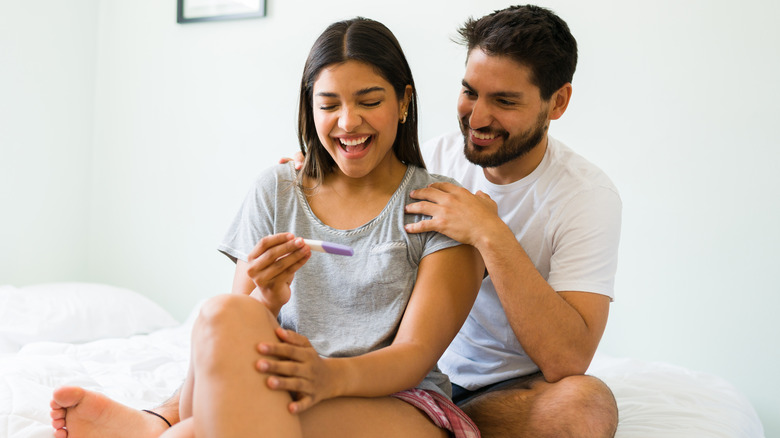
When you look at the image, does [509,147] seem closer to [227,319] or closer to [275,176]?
[275,176]

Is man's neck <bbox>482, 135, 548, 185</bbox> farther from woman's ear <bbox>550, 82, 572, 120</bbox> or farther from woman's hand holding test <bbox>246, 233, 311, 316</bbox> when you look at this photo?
woman's hand holding test <bbox>246, 233, 311, 316</bbox>

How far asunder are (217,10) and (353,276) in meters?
1.85

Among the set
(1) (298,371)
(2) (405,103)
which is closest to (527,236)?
(2) (405,103)

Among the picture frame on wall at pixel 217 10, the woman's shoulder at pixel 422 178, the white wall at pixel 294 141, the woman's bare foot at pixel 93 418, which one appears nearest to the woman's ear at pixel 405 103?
the woman's shoulder at pixel 422 178

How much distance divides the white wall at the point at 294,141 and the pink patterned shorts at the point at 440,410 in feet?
3.80

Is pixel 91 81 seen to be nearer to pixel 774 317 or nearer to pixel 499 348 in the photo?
pixel 499 348

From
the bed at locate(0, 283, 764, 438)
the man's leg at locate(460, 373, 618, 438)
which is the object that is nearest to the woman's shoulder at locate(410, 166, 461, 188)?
the man's leg at locate(460, 373, 618, 438)

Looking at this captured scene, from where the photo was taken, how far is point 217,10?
2758mm

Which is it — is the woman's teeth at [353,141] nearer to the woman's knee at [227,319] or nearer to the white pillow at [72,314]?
the woman's knee at [227,319]

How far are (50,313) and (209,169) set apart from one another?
90 cm

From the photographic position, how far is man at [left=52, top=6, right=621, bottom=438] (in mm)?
1342

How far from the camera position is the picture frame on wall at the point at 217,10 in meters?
2.69

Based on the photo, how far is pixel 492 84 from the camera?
5.09 feet

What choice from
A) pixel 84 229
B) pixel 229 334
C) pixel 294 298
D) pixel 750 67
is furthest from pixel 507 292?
pixel 84 229
